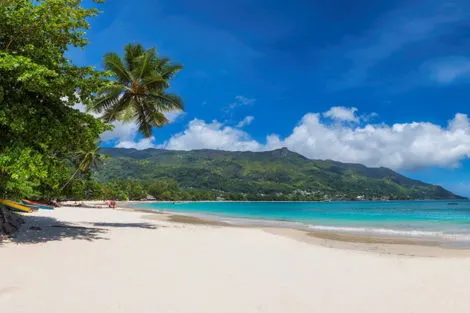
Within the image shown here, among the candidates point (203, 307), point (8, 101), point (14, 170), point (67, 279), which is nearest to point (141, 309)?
point (203, 307)

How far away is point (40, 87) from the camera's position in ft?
34.0

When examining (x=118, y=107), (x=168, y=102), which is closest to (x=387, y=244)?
(x=168, y=102)

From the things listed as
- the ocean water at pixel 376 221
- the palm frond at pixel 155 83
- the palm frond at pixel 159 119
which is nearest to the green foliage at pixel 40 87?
the palm frond at pixel 155 83

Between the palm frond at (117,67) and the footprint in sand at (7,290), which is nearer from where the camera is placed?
the footprint in sand at (7,290)

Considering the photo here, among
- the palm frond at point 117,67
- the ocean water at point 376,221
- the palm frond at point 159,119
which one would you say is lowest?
the ocean water at point 376,221

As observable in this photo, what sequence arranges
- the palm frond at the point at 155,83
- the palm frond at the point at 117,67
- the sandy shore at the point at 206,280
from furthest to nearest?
the palm frond at the point at 117,67
the palm frond at the point at 155,83
the sandy shore at the point at 206,280

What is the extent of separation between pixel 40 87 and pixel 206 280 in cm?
789

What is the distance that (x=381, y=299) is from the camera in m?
6.74

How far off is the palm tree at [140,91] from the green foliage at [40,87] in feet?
28.9

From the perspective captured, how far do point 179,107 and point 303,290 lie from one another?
18588 mm

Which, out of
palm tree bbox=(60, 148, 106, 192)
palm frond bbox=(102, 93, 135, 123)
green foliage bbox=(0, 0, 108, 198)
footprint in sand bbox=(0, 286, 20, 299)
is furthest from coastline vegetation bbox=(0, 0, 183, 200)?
palm tree bbox=(60, 148, 106, 192)

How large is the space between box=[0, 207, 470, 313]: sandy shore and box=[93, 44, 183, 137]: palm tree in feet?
42.5

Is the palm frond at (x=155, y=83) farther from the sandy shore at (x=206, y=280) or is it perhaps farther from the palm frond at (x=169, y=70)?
the sandy shore at (x=206, y=280)

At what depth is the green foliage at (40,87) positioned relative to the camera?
9.80 meters
